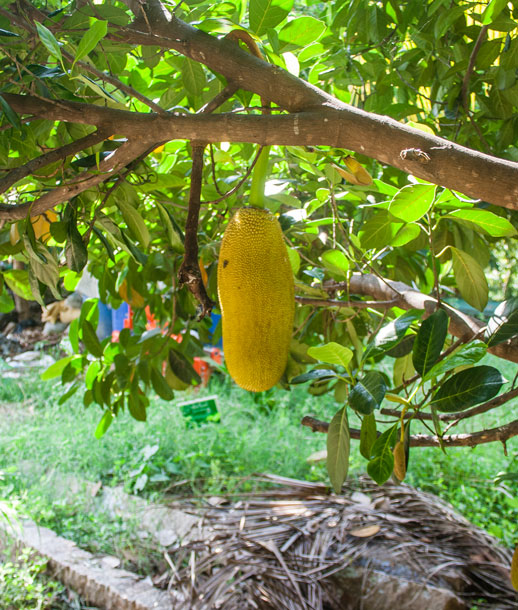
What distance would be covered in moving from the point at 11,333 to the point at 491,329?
4920 mm

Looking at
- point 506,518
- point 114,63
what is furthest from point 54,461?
point 114,63

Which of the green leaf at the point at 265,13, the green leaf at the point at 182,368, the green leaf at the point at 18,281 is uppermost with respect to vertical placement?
the green leaf at the point at 265,13

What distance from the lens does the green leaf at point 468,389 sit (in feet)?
1.53

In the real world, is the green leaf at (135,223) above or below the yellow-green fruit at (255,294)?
above

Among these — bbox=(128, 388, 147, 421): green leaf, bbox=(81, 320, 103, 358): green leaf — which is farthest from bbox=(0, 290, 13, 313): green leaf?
bbox=(128, 388, 147, 421): green leaf

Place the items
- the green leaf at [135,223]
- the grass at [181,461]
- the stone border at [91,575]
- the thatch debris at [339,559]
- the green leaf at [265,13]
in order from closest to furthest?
the green leaf at [265,13] < the green leaf at [135,223] < the thatch debris at [339,559] < the stone border at [91,575] < the grass at [181,461]

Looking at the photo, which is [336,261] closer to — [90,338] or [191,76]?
[191,76]

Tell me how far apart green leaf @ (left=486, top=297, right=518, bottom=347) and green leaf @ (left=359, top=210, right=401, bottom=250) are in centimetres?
14

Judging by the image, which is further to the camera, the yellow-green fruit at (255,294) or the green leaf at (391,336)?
the yellow-green fruit at (255,294)

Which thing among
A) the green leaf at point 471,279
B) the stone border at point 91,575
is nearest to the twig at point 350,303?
the green leaf at point 471,279

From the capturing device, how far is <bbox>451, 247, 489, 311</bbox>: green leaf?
67 cm

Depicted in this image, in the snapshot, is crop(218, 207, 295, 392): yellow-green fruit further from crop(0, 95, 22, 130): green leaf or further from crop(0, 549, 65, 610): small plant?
crop(0, 549, 65, 610): small plant

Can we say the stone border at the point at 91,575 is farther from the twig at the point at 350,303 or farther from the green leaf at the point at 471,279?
the green leaf at the point at 471,279

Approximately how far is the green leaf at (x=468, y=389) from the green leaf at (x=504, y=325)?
4 cm
